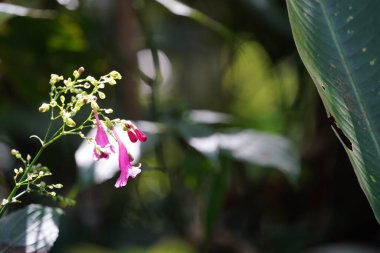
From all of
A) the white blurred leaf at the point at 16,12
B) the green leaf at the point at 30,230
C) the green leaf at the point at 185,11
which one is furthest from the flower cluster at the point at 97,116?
the green leaf at the point at 185,11

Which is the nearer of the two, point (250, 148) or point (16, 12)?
point (16, 12)

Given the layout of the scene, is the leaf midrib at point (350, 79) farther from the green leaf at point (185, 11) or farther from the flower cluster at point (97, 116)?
the green leaf at point (185, 11)

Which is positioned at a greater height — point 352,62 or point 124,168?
point 352,62

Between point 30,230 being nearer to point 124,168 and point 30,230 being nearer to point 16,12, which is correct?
point 124,168

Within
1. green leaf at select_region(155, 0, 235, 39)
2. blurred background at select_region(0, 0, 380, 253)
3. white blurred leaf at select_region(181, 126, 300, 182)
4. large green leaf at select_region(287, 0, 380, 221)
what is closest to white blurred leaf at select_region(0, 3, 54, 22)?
blurred background at select_region(0, 0, 380, 253)

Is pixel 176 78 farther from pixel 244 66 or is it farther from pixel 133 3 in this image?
pixel 133 3

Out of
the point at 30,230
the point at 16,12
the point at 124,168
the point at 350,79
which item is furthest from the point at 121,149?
the point at 16,12

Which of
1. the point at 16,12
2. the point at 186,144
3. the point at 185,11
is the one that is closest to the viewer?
the point at 16,12

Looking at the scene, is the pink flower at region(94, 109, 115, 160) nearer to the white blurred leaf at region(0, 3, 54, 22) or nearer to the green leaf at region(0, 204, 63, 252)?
the green leaf at region(0, 204, 63, 252)
